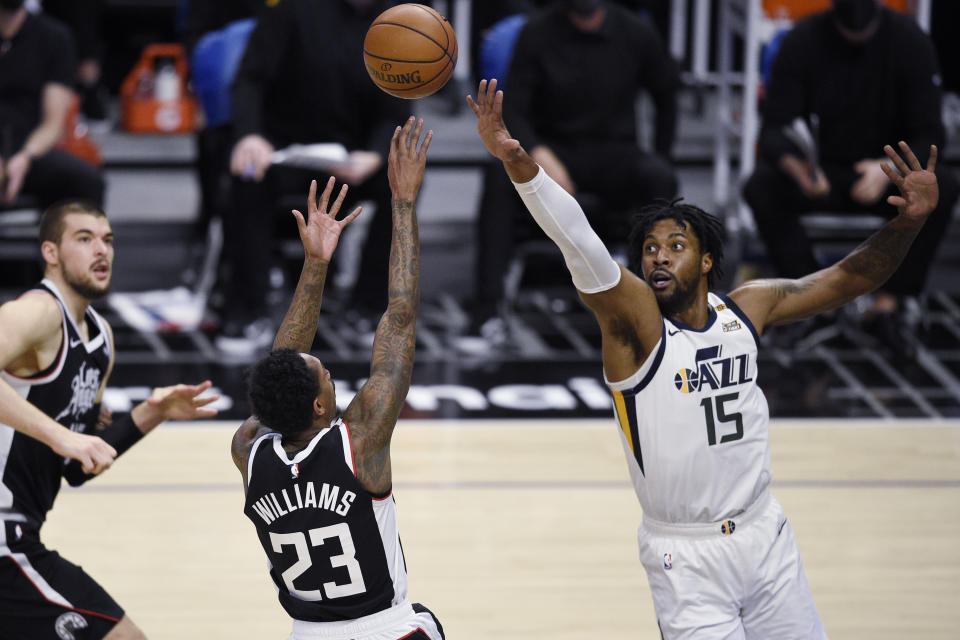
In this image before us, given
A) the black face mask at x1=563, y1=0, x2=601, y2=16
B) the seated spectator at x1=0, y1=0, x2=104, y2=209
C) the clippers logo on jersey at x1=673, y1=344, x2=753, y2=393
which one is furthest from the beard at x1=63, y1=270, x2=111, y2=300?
the black face mask at x1=563, y1=0, x2=601, y2=16

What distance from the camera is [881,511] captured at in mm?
5555

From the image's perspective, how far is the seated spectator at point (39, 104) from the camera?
770cm

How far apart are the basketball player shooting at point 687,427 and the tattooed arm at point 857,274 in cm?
14

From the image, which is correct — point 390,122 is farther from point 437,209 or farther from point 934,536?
point 934,536

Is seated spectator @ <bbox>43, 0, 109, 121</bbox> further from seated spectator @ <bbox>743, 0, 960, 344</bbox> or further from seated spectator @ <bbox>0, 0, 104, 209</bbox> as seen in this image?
seated spectator @ <bbox>743, 0, 960, 344</bbox>

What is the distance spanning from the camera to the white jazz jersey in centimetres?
350

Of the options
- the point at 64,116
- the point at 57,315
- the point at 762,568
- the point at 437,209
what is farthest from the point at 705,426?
the point at 437,209

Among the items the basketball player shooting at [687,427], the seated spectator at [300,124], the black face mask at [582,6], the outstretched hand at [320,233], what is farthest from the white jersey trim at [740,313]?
the black face mask at [582,6]

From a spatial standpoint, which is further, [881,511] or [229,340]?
[229,340]

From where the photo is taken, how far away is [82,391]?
3.90 metres

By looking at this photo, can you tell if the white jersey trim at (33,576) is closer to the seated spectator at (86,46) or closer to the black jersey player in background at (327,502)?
the black jersey player in background at (327,502)

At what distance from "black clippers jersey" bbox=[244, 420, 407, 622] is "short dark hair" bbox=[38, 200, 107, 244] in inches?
45.6

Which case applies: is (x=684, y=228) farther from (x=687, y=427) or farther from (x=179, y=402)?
(x=179, y=402)

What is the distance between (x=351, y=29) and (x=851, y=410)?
3.68 meters
